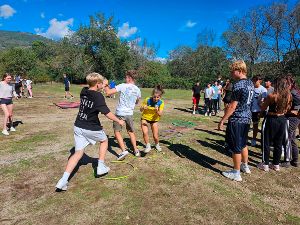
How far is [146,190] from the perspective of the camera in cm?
503

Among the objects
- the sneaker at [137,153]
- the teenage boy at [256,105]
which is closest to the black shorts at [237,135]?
the sneaker at [137,153]

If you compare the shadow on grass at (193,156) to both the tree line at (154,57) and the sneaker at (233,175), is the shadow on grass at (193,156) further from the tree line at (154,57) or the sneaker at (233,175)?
the tree line at (154,57)

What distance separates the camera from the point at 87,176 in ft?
18.3

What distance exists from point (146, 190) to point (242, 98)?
2.53 m

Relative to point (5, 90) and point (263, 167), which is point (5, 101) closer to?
point (5, 90)

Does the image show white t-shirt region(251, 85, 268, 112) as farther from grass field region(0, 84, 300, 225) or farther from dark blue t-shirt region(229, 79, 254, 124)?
dark blue t-shirt region(229, 79, 254, 124)

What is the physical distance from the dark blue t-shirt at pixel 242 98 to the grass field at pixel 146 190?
134 centimetres

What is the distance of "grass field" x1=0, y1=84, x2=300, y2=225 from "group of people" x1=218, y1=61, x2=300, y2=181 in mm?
330

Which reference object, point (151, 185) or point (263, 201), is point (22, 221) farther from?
point (263, 201)

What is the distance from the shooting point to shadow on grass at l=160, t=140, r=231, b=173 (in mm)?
6579

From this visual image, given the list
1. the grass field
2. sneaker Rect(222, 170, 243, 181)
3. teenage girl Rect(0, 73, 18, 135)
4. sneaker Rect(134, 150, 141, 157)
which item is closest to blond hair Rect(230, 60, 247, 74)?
sneaker Rect(222, 170, 243, 181)

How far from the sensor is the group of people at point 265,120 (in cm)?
527

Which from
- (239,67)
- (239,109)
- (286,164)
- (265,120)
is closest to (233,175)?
(239,109)

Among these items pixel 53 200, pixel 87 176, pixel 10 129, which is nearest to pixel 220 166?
pixel 87 176
